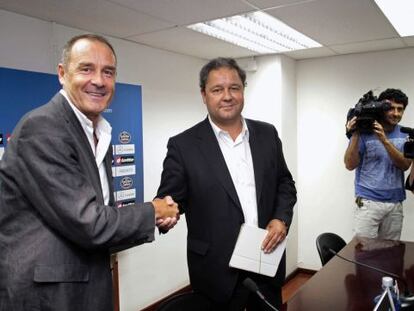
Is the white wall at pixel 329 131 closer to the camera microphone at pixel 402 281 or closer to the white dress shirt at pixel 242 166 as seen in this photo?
the camera microphone at pixel 402 281

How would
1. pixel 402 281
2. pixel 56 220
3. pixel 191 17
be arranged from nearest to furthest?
pixel 56 220 → pixel 402 281 → pixel 191 17

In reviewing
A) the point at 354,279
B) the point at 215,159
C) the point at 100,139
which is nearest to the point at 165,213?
the point at 100,139

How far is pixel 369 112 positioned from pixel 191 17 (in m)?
1.53

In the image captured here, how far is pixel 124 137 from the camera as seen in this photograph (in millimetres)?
3035

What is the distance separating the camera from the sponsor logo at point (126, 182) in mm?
3012

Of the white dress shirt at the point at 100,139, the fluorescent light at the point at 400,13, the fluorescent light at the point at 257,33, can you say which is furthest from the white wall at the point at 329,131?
the white dress shirt at the point at 100,139

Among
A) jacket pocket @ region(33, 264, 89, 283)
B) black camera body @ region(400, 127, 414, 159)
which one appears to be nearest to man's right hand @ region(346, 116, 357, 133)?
black camera body @ region(400, 127, 414, 159)

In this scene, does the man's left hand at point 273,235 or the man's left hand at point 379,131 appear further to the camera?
the man's left hand at point 379,131

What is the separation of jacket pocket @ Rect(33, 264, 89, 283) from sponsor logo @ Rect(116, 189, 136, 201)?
1.85 metres

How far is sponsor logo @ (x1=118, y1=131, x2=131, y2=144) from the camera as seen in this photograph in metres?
3.00

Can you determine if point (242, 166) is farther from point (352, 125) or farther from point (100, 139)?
point (352, 125)

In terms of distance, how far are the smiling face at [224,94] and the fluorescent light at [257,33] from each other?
897 mm

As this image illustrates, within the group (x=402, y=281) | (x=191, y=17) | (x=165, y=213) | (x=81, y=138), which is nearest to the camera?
(x=81, y=138)

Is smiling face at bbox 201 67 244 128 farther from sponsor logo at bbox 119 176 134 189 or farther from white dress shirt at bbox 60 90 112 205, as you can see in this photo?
sponsor logo at bbox 119 176 134 189
